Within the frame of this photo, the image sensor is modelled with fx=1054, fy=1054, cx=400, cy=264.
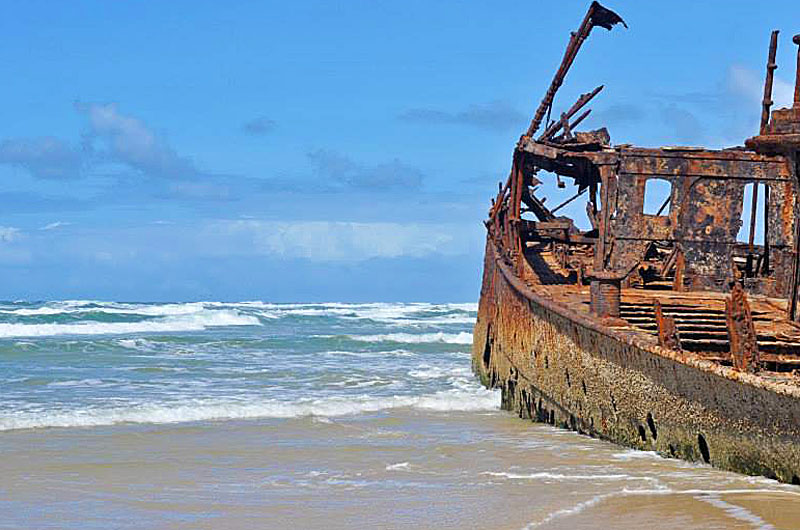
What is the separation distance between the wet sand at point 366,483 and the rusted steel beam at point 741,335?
808 mm

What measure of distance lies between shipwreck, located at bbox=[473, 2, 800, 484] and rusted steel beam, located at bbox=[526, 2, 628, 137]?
2 cm

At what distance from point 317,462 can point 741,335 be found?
11.9ft

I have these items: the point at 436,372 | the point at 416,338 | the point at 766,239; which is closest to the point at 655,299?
the point at 766,239

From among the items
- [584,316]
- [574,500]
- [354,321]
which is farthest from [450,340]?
[574,500]

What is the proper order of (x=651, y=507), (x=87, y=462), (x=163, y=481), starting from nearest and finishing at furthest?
1. (x=651, y=507)
2. (x=163, y=481)
3. (x=87, y=462)

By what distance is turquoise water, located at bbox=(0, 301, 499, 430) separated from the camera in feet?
42.1

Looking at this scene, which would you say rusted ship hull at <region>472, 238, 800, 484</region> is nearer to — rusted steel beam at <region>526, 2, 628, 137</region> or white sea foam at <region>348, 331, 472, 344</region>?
rusted steel beam at <region>526, 2, 628, 137</region>

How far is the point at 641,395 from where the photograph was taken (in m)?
7.97

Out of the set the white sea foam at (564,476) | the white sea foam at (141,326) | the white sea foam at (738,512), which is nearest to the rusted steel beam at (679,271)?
the white sea foam at (564,476)

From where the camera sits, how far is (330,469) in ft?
28.1

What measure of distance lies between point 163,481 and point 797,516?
458 centimetres

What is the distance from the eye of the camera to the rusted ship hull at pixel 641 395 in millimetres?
6477

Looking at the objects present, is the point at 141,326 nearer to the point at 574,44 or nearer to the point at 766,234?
the point at 574,44

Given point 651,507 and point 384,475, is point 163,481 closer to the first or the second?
point 384,475
